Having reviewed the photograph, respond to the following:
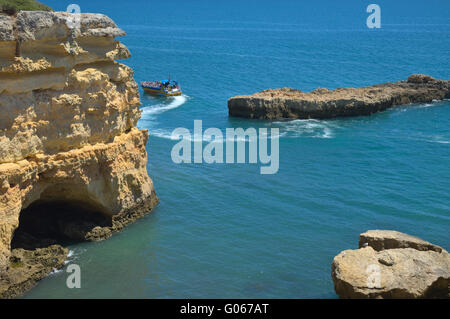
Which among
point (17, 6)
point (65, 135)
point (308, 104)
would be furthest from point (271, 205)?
point (308, 104)

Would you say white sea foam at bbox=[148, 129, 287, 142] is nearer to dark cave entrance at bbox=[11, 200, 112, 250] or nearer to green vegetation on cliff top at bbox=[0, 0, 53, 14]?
dark cave entrance at bbox=[11, 200, 112, 250]

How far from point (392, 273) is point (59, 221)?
15.0 metres

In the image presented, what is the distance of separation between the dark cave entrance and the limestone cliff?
0.05 m

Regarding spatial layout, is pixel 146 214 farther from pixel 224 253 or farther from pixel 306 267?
pixel 306 267

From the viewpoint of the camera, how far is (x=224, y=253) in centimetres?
2570

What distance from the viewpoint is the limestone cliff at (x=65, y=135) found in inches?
843

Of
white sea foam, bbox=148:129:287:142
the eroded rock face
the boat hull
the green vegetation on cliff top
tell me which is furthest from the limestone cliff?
the boat hull

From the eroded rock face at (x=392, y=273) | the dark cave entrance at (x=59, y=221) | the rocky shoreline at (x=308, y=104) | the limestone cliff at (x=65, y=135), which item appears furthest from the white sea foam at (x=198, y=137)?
the eroded rock face at (x=392, y=273)

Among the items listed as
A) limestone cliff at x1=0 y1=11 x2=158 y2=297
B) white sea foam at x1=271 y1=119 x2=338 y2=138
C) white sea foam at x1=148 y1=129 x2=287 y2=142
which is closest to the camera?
limestone cliff at x1=0 y1=11 x2=158 y2=297

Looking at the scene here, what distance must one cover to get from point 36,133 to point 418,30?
473ft

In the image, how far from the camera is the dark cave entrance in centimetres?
2536

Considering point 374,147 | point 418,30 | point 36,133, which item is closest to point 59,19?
point 36,133

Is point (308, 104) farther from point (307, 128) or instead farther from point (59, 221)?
point (59, 221)

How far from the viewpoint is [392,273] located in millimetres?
18781
